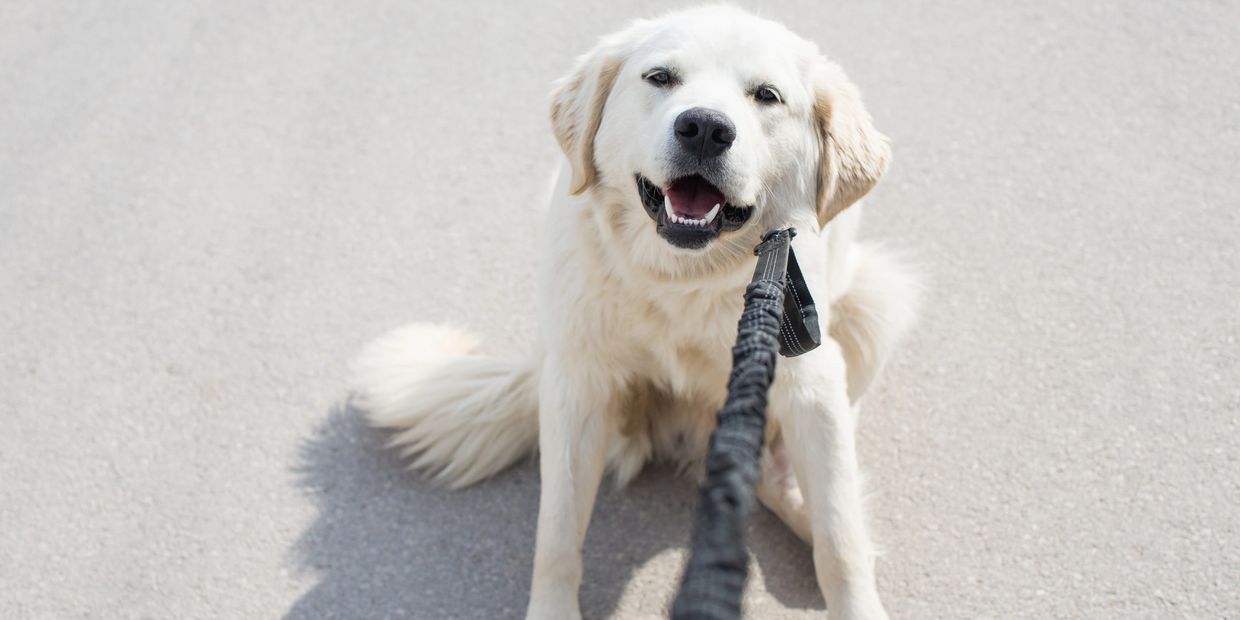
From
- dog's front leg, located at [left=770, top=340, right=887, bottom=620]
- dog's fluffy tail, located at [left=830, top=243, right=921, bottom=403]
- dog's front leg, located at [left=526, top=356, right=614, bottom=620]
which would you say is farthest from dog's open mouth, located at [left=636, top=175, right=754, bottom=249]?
dog's fluffy tail, located at [left=830, top=243, right=921, bottom=403]

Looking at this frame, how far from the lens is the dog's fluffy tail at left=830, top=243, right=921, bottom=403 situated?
10.8 feet

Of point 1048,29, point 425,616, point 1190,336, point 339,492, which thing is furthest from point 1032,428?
point 1048,29

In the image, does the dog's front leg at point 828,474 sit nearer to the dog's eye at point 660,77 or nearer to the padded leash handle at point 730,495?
the dog's eye at point 660,77

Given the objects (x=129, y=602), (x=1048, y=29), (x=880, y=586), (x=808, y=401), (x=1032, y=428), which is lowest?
(x=129, y=602)

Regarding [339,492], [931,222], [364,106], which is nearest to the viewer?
[339,492]

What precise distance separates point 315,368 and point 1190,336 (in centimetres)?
307

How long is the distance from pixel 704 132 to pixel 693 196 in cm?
19

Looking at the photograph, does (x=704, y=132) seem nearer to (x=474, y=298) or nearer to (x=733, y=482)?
(x=733, y=482)

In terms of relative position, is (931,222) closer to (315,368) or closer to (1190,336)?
(1190,336)

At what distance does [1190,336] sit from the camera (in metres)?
3.79

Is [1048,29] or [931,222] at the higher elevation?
[1048,29]

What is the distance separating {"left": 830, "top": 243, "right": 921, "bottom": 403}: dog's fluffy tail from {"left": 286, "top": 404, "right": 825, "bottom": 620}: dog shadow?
21.3 inches

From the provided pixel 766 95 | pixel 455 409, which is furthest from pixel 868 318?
pixel 455 409

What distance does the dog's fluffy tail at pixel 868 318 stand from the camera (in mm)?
3293
